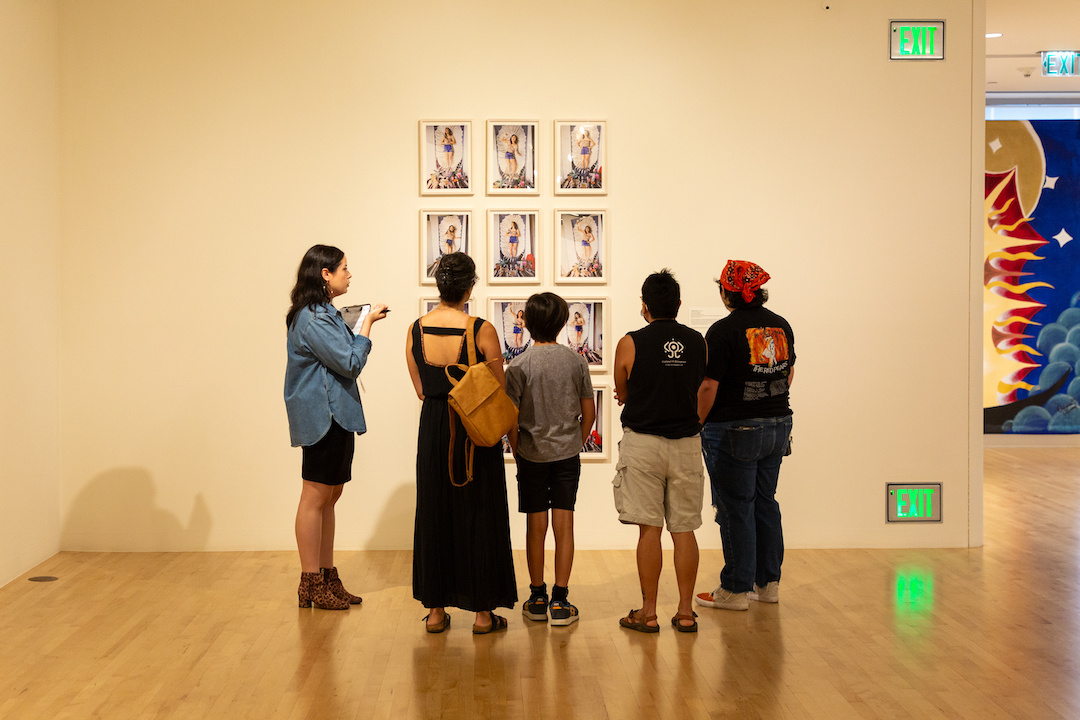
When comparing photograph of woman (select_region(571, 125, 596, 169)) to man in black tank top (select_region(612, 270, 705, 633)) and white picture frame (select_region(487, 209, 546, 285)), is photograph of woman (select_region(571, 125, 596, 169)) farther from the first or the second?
man in black tank top (select_region(612, 270, 705, 633))

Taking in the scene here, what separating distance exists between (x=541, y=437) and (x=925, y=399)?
2.79m

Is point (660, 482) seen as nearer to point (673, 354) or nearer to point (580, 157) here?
point (673, 354)

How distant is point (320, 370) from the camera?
13.7ft

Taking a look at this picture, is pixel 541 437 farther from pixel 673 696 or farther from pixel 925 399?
pixel 925 399

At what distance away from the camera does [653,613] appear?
3922 mm

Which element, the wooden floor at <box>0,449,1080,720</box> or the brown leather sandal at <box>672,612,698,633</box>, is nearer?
the wooden floor at <box>0,449,1080,720</box>

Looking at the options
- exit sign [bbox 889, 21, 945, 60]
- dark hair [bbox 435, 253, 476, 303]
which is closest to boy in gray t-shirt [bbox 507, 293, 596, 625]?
dark hair [bbox 435, 253, 476, 303]

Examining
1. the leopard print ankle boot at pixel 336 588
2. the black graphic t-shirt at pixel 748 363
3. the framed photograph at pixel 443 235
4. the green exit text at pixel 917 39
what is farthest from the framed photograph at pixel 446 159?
the green exit text at pixel 917 39

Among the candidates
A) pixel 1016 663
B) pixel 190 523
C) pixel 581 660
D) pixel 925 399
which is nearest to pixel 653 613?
pixel 581 660

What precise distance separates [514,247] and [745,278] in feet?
5.69

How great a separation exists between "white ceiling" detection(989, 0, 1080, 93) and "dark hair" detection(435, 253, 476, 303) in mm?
5362

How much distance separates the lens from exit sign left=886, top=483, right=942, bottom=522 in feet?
17.9

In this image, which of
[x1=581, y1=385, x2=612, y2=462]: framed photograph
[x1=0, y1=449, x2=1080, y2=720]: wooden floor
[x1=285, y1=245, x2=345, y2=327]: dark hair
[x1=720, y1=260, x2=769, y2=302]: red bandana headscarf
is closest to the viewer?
[x1=0, y1=449, x2=1080, y2=720]: wooden floor

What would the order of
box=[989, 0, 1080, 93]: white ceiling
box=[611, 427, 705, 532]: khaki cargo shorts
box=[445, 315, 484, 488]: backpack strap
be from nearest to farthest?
box=[445, 315, 484, 488]: backpack strap, box=[611, 427, 705, 532]: khaki cargo shorts, box=[989, 0, 1080, 93]: white ceiling
